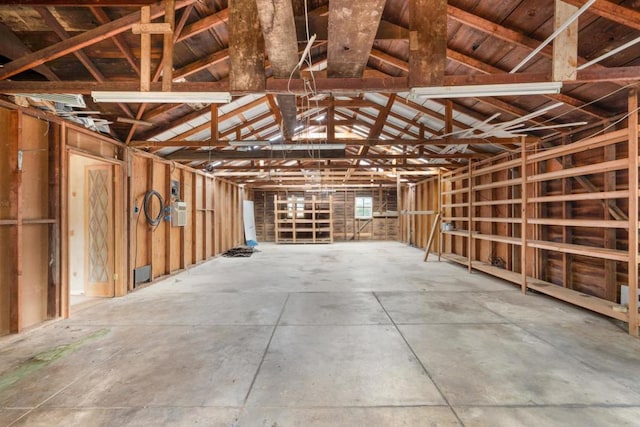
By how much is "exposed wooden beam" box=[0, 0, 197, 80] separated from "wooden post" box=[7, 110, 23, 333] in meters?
0.61

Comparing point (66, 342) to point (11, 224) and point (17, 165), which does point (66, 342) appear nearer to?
point (11, 224)

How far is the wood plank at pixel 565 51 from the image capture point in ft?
6.90

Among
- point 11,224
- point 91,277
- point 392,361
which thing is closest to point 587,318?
point 392,361

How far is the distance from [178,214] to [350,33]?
17.9 feet

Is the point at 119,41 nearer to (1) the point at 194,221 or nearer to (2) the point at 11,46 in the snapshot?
(2) the point at 11,46

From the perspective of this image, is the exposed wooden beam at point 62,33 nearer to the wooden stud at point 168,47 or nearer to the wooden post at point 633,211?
the wooden stud at point 168,47

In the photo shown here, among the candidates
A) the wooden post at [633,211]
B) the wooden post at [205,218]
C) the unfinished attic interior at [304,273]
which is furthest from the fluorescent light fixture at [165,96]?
the wooden post at [205,218]

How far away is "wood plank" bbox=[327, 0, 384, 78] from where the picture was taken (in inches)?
66.2

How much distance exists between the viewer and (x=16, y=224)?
9.31 ft

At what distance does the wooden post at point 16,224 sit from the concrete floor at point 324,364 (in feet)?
0.89

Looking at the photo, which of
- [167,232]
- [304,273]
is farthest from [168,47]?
[304,273]

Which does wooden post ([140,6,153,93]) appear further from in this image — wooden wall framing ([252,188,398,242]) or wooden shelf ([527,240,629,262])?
wooden wall framing ([252,188,398,242])

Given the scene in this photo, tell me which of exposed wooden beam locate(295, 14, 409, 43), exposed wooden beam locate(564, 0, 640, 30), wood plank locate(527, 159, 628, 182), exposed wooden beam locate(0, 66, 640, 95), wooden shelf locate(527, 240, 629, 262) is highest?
exposed wooden beam locate(564, 0, 640, 30)

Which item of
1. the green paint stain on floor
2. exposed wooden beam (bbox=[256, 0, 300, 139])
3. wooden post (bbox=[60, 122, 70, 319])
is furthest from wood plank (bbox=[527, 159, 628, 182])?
wooden post (bbox=[60, 122, 70, 319])
